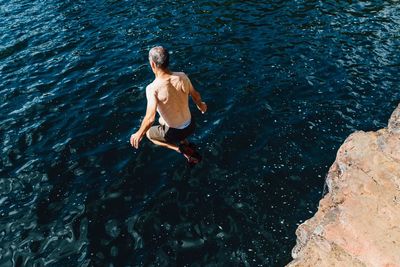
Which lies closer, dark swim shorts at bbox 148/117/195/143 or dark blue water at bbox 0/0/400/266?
dark blue water at bbox 0/0/400/266

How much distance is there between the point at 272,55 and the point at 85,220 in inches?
482

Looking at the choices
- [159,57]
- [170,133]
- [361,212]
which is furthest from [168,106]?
[361,212]

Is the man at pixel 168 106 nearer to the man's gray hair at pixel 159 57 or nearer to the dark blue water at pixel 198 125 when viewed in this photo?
the man's gray hair at pixel 159 57

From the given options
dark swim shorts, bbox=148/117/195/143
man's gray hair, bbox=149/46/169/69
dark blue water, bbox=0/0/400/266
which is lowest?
dark blue water, bbox=0/0/400/266

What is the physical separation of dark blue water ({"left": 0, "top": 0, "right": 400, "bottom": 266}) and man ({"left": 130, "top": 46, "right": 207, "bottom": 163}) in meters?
1.30

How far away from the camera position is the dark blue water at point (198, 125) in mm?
9430

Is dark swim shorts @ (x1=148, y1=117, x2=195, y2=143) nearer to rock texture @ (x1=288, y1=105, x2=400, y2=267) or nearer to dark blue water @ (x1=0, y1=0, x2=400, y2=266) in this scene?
dark blue water @ (x1=0, y1=0, x2=400, y2=266)

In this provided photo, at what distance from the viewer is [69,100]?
15633 mm

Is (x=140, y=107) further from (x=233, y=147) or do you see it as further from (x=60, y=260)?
(x=60, y=260)

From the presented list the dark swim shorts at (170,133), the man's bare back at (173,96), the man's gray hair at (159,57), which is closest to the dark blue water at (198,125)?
the dark swim shorts at (170,133)

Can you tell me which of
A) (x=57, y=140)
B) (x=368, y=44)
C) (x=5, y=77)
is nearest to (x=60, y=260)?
(x=57, y=140)

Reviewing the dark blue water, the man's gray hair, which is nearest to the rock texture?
the dark blue water

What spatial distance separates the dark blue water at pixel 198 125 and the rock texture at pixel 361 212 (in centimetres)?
209

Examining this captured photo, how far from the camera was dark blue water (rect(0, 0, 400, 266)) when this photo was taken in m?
9.43
